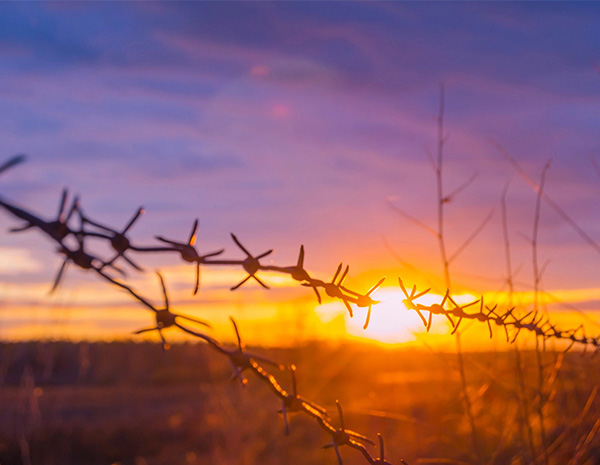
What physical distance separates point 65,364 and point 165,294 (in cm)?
2145

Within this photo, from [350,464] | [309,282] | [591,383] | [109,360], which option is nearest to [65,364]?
[109,360]

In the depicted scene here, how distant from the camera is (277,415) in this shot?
848 cm

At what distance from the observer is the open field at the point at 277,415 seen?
404 cm

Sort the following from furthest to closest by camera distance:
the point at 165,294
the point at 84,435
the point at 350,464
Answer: the point at 84,435 < the point at 350,464 < the point at 165,294

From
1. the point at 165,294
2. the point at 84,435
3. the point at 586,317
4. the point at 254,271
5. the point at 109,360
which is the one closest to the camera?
the point at 165,294

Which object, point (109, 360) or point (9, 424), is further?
point (109, 360)

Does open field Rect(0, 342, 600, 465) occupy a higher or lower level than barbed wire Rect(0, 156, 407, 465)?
lower

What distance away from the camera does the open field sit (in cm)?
404

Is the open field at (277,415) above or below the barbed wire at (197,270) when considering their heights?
below

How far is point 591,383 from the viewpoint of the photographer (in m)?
4.44

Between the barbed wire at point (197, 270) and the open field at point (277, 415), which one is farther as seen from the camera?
the open field at point (277, 415)

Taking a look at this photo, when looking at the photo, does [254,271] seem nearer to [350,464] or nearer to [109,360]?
[350,464]

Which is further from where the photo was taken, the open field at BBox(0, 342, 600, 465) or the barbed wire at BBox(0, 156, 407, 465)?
the open field at BBox(0, 342, 600, 465)

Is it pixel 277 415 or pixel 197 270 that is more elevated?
pixel 197 270
